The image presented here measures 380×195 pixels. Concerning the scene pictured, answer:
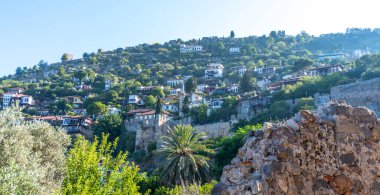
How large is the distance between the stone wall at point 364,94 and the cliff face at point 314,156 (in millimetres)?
39358

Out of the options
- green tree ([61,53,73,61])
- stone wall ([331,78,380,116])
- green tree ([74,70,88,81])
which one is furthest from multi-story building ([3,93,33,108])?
green tree ([61,53,73,61])

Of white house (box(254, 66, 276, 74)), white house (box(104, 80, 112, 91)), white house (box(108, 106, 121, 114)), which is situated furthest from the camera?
white house (box(104, 80, 112, 91))

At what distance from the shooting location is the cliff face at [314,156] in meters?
8.27

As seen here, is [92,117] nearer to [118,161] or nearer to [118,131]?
[118,131]

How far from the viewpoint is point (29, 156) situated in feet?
64.5

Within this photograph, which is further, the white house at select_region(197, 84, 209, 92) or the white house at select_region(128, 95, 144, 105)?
the white house at select_region(197, 84, 209, 92)

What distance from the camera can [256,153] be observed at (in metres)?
8.43

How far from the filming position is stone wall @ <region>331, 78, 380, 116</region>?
46.2 m

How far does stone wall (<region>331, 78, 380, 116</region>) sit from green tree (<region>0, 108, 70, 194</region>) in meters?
32.0

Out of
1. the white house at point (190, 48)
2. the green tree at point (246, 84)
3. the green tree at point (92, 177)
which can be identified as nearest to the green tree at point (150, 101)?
the green tree at point (246, 84)

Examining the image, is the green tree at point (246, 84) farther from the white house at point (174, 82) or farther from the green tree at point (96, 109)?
the white house at point (174, 82)

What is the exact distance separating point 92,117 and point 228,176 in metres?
71.7

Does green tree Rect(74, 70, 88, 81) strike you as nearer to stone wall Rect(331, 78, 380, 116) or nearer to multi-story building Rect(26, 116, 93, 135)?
multi-story building Rect(26, 116, 93, 135)

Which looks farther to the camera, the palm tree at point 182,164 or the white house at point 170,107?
the white house at point 170,107
